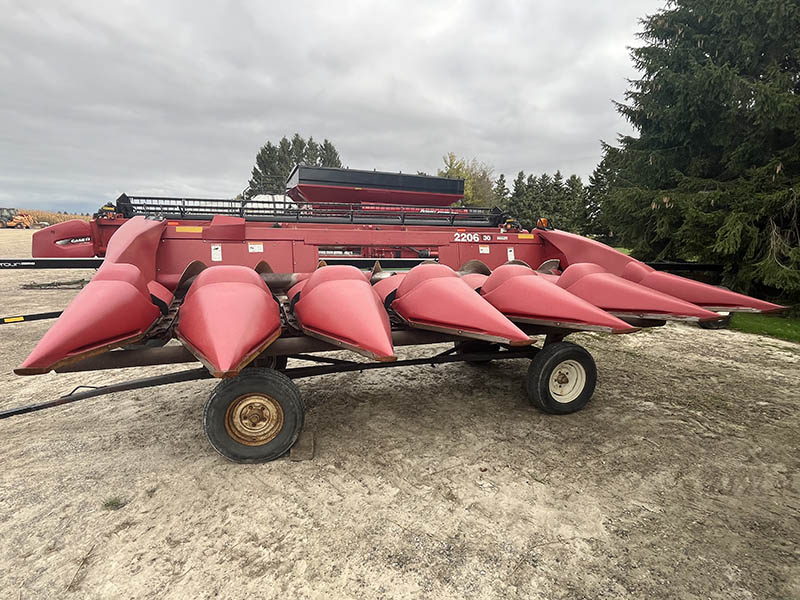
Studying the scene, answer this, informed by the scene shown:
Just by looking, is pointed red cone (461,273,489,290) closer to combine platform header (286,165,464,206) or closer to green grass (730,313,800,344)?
green grass (730,313,800,344)

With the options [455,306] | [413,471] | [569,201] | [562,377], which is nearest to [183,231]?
[455,306]

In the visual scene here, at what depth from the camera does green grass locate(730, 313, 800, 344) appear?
240 inches

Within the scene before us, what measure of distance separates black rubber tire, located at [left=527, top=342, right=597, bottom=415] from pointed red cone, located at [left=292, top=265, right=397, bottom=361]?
1348 millimetres

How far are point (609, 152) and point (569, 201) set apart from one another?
2488cm

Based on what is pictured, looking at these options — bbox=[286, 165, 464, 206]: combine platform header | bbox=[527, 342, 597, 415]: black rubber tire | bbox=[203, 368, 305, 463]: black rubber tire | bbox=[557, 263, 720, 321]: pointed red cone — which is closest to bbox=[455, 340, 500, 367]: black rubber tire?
bbox=[527, 342, 597, 415]: black rubber tire

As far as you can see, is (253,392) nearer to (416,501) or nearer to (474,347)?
(416,501)

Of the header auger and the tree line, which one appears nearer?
the header auger

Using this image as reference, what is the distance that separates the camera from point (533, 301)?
2.86 m

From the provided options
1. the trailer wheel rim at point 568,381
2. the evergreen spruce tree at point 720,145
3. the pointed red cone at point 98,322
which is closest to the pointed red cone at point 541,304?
the trailer wheel rim at point 568,381

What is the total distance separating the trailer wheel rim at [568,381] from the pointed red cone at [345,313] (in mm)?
1560

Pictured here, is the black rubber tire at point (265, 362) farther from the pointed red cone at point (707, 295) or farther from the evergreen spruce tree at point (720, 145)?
the evergreen spruce tree at point (720, 145)

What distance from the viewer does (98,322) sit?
2.09 metres

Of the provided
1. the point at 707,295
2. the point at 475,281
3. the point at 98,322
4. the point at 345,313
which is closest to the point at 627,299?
the point at 707,295

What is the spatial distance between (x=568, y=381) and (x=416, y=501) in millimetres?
1740
